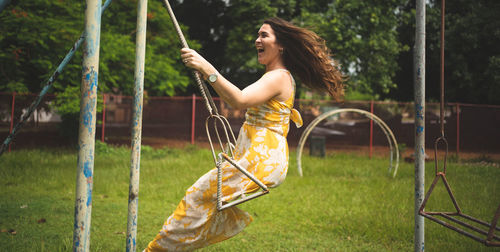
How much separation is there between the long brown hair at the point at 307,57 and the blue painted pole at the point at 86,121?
4.00 ft

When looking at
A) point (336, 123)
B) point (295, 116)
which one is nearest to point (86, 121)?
point (295, 116)

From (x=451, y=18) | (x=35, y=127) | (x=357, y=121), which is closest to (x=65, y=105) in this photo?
(x=35, y=127)

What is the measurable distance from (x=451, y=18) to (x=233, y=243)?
1407 centimetres

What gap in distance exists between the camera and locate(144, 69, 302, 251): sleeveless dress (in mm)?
2250

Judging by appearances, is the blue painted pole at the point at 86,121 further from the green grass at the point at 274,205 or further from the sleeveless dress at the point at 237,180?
the green grass at the point at 274,205

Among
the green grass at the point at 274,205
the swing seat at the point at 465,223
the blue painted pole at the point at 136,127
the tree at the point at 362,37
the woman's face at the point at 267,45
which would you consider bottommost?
the green grass at the point at 274,205

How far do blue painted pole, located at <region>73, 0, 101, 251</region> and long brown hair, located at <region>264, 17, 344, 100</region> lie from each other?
122cm

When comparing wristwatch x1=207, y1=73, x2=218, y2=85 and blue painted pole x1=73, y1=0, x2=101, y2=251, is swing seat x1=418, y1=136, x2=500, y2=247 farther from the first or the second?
blue painted pole x1=73, y1=0, x2=101, y2=251

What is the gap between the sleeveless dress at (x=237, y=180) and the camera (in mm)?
2250

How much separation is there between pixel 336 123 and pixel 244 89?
37.7 feet

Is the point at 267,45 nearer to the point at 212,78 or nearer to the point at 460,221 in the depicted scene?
the point at 212,78

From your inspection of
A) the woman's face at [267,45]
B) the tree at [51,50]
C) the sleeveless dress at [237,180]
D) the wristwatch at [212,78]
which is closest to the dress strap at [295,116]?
the sleeveless dress at [237,180]

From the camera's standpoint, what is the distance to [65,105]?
8.39 meters

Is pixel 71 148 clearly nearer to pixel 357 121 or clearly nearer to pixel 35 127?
pixel 35 127
